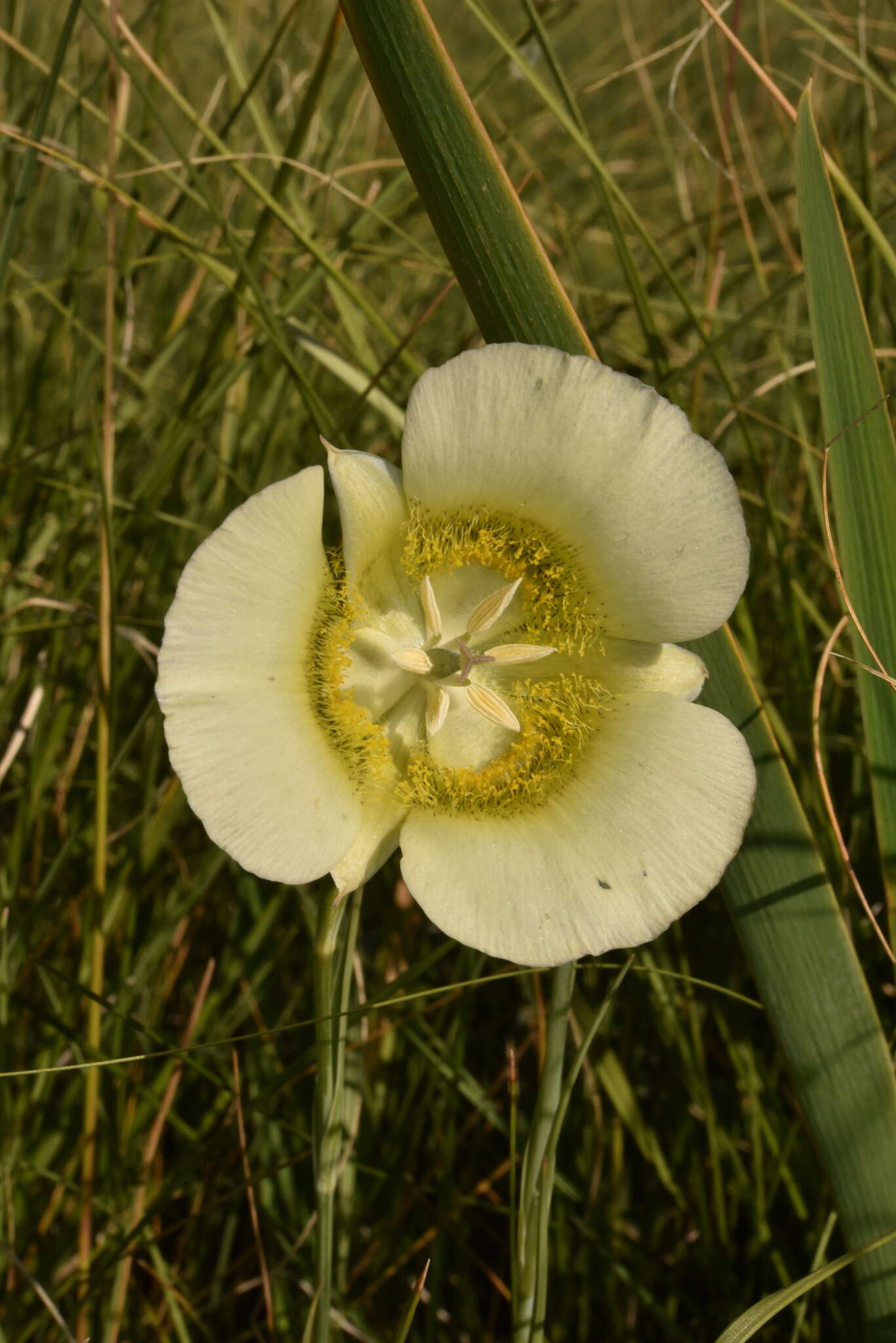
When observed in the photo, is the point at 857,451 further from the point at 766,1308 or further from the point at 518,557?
the point at 766,1308

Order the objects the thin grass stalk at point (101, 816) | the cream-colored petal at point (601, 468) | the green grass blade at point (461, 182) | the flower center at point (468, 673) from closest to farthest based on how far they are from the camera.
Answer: the green grass blade at point (461, 182) < the cream-colored petal at point (601, 468) < the flower center at point (468, 673) < the thin grass stalk at point (101, 816)

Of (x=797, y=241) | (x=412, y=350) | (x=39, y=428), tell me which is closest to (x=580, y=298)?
(x=412, y=350)

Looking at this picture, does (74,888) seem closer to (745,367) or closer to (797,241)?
(745,367)

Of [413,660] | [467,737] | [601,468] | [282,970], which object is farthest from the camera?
[282,970]

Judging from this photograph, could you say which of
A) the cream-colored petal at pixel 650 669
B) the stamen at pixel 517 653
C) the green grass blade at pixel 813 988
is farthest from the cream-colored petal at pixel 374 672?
the green grass blade at pixel 813 988

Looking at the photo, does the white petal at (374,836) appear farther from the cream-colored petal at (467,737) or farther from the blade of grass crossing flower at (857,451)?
the blade of grass crossing flower at (857,451)

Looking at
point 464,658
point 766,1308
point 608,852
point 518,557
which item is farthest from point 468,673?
point 766,1308
